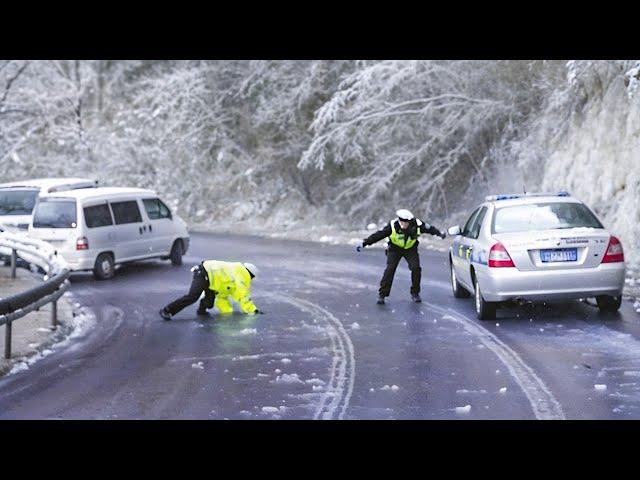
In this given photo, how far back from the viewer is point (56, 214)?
21797 millimetres

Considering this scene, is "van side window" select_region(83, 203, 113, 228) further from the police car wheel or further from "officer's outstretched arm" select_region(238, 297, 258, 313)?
the police car wheel

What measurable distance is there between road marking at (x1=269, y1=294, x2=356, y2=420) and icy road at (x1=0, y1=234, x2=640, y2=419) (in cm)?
3

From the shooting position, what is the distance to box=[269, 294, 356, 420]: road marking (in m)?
9.21

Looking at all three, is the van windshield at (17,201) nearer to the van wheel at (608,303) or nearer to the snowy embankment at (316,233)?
the snowy embankment at (316,233)

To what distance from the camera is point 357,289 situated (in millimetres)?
18797

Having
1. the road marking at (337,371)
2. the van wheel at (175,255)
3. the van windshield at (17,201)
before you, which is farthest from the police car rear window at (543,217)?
the van windshield at (17,201)

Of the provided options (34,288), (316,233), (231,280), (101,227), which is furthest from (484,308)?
(316,233)

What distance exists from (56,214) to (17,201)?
3.27m

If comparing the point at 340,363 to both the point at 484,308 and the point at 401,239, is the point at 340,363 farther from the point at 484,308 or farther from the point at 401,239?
the point at 401,239

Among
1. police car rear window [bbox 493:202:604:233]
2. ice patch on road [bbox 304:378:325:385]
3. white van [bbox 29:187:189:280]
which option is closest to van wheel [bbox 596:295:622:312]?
police car rear window [bbox 493:202:604:233]

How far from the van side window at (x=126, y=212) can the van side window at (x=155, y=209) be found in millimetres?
427

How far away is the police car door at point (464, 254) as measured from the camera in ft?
50.1

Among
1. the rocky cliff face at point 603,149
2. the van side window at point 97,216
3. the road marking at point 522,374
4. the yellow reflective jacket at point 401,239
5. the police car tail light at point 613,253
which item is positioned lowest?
the road marking at point 522,374

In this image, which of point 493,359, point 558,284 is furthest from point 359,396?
point 558,284
